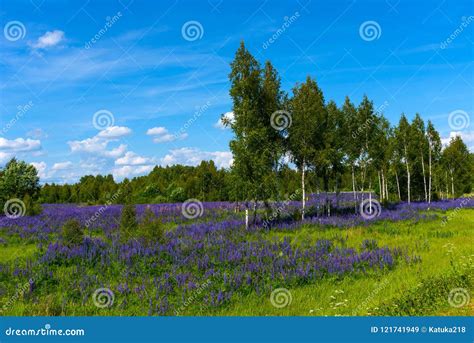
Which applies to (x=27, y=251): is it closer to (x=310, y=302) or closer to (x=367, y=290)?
(x=310, y=302)

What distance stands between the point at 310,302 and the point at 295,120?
20.3m

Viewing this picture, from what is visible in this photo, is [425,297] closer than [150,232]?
Yes

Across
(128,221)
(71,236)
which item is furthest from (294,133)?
(71,236)

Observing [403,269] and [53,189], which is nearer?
[403,269]

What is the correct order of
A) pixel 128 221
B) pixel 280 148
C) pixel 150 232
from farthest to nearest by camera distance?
pixel 280 148 < pixel 128 221 < pixel 150 232

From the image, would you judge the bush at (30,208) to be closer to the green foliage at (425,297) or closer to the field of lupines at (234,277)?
the field of lupines at (234,277)

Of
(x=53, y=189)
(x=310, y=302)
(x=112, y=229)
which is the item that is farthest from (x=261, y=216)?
(x=53, y=189)

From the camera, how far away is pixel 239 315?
9.16 meters

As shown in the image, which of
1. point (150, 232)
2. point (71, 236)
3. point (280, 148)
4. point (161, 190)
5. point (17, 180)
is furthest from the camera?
point (161, 190)

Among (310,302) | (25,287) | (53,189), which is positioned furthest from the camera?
(53,189)

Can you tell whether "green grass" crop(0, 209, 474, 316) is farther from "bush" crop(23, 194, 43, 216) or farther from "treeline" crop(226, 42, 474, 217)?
"bush" crop(23, 194, 43, 216)

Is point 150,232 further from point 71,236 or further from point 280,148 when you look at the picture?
point 280,148

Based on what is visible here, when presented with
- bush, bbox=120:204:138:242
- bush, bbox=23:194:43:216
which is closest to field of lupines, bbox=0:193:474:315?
bush, bbox=120:204:138:242

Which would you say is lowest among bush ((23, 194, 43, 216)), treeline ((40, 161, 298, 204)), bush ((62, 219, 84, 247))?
bush ((62, 219, 84, 247))
